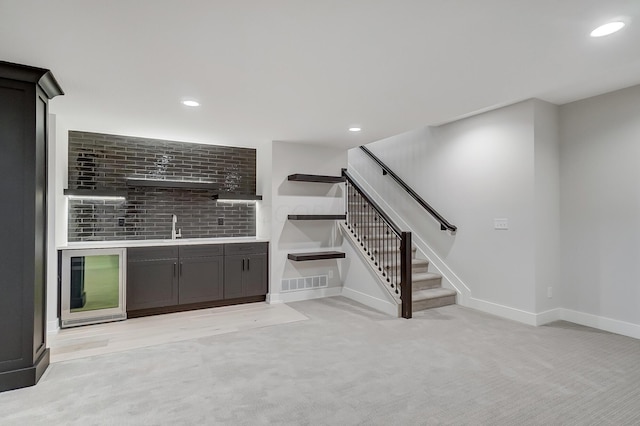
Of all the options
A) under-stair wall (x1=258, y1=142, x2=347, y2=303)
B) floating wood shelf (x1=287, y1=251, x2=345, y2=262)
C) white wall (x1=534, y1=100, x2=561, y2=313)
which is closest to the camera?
white wall (x1=534, y1=100, x2=561, y2=313)

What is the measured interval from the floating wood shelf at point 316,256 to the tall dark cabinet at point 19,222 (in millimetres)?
3015

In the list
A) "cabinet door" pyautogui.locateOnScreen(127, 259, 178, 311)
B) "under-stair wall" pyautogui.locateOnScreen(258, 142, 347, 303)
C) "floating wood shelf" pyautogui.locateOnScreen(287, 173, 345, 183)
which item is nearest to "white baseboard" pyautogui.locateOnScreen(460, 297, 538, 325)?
"under-stair wall" pyautogui.locateOnScreen(258, 142, 347, 303)

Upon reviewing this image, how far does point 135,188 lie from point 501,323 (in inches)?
203

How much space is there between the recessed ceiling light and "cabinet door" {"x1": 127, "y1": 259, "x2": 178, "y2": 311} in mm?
4758

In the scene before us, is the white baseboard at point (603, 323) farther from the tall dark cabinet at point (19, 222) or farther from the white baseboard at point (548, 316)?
the tall dark cabinet at point (19, 222)

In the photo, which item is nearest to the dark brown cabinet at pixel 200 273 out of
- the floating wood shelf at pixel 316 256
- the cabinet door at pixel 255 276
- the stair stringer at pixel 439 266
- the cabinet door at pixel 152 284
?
the cabinet door at pixel 152 284

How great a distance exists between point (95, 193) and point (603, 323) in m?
6.30

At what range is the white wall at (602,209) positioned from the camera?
356 centimetres

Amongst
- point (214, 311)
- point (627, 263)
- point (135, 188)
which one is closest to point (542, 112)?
point (627, 263)

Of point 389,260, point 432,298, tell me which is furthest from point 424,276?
point 389,260

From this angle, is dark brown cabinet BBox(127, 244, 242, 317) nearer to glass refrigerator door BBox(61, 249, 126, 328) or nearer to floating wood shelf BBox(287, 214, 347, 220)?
glass refrigerator door BBox(61, 249, 126, 328)

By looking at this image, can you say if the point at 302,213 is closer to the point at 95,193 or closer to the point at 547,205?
the point at 95,193

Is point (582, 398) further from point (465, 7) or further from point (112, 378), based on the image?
point (112, 378)

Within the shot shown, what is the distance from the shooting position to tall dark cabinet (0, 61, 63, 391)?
257 centimetres
